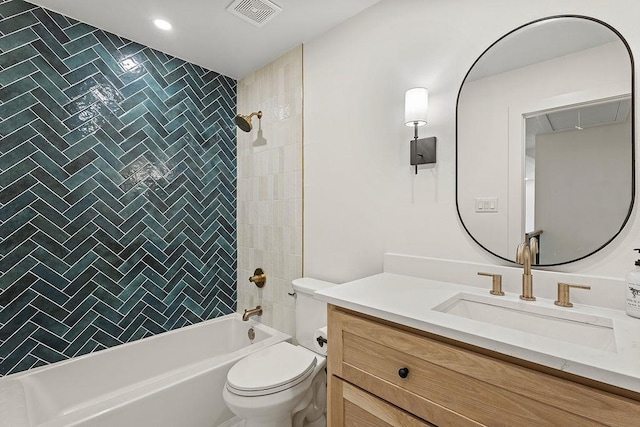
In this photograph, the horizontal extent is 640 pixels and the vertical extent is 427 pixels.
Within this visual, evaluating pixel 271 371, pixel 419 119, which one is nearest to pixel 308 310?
pixel 271 371

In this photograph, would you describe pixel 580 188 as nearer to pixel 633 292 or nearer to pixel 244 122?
pixel 633 292

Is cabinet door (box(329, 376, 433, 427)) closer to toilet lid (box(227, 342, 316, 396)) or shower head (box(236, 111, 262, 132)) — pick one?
toilet lid (box(227, 342, 316, 396))

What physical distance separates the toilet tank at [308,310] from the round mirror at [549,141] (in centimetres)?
93

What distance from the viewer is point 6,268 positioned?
66.0 inches

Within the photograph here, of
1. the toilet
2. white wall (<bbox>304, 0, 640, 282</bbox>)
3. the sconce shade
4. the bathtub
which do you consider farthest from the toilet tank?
the sconce shade

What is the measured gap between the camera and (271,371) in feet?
5.05

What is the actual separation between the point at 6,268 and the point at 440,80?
2.45 meters

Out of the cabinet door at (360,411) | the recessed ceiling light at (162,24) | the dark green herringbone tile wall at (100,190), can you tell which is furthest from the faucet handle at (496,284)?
the recessed ceiling light at (162,24)

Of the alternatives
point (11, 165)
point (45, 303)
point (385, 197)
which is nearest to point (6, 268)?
point (45, 303)

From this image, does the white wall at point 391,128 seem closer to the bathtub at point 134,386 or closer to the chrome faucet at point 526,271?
the chrome faucet at point 526,271

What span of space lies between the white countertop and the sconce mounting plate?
570 mm

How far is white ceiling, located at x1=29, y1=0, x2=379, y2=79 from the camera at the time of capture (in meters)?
1.75

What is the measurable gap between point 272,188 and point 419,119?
49.2 inches

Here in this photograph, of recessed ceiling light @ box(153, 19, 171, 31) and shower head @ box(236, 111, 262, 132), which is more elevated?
recessed ceiling light @ box(153, 19, 171, 31)
